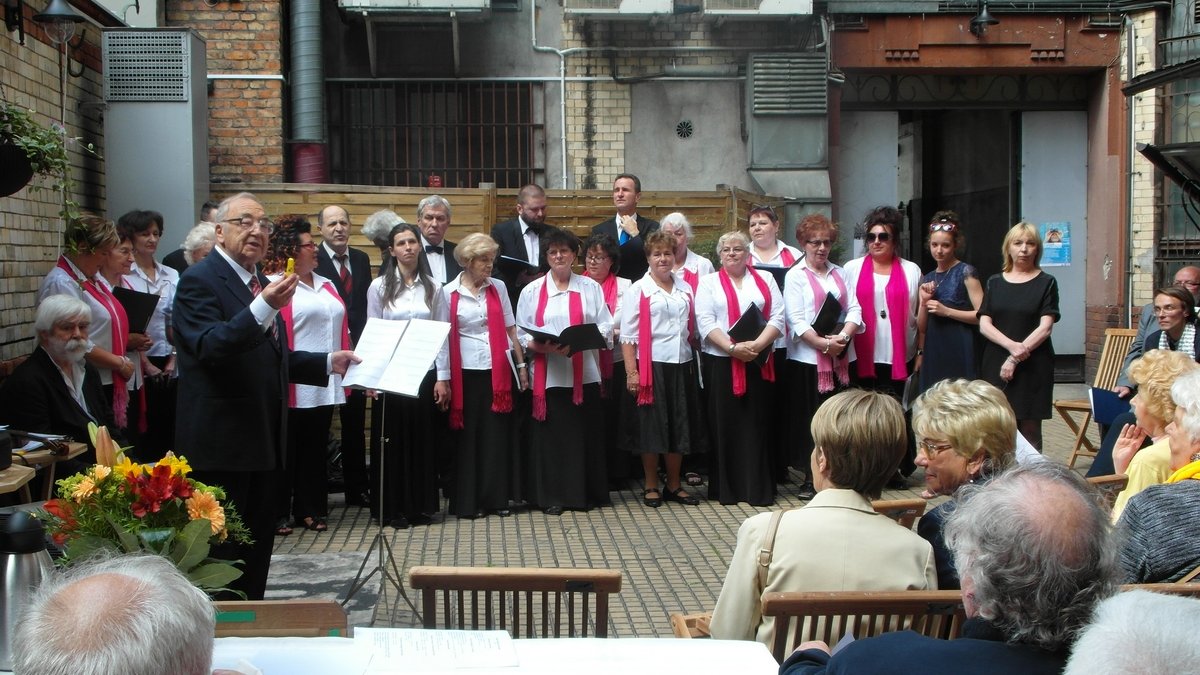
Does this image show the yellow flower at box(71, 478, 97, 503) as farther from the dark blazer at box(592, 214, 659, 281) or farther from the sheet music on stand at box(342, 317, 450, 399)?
the dark blazer at box(592, 214, 659, 281)

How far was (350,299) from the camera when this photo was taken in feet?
27.0

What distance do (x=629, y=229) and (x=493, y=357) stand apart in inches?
74.0

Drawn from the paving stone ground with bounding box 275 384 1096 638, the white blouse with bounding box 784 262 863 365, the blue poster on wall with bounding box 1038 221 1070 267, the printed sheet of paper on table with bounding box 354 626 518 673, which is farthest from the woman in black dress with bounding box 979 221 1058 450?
the blue poster on wall with bounding box 1038 221 1070 267

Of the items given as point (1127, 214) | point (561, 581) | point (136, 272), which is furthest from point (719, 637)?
point (1127, 214)

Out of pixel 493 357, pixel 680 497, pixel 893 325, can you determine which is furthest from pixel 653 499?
pixel 893 325

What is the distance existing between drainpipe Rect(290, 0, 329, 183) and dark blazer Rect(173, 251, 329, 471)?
8271 mm

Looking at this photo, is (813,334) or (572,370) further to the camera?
(813,334)

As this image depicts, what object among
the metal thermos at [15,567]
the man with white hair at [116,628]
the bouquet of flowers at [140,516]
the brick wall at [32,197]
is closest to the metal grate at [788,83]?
the brick wall at [32,197]

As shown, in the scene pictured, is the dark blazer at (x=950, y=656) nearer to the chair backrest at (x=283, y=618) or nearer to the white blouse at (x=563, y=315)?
the chair backrest at (x=283, y=618)

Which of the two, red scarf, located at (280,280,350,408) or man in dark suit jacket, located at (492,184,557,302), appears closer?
red scarf, located at (280,280,350,408)

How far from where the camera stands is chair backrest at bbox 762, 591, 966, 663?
3023mm

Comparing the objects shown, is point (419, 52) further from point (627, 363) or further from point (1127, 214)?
point (1127, 214)

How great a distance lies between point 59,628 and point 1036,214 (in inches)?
574

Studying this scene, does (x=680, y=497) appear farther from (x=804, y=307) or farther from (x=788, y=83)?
(x=788, y=83)
